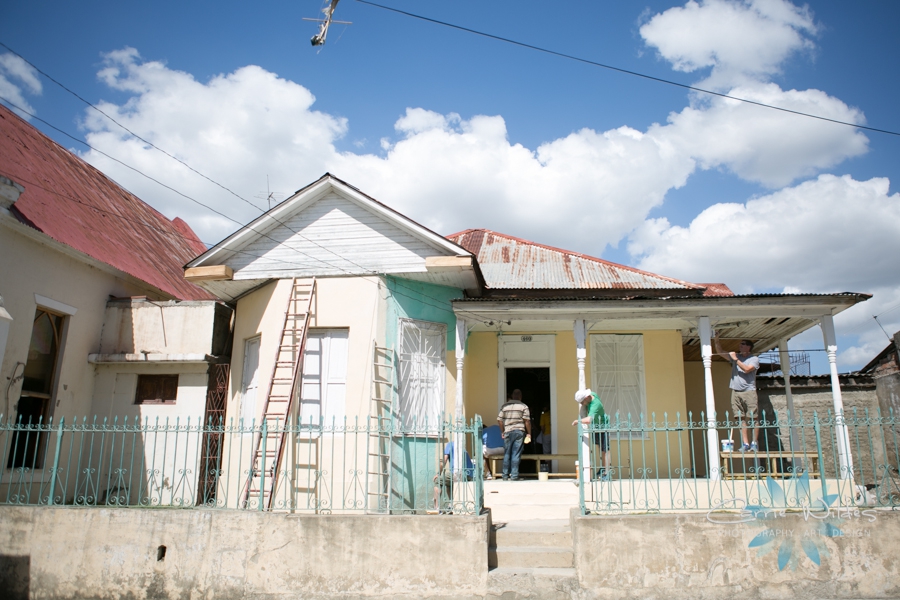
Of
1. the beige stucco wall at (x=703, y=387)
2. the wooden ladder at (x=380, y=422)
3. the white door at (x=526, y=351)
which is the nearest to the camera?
the wooden ladder at (x=380, y=422)

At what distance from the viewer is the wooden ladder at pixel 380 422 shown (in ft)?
32.9

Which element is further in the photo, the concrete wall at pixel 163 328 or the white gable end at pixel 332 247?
the concrete wall at pixel 163 328

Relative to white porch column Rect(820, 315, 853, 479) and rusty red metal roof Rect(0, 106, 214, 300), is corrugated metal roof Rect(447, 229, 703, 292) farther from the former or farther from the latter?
rusty red metal roof Rect(0, 106, 214, 300)

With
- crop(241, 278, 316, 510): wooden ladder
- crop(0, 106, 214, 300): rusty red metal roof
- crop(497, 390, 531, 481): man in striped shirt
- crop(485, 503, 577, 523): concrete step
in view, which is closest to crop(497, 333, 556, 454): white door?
crop(497, 390, 531, 481): man in striped shirt

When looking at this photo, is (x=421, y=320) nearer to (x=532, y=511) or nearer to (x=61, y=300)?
(x=532, y=511)

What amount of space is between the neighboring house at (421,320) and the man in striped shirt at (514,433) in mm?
746

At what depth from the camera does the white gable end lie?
11.1 meters

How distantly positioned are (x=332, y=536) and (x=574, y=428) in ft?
21.4

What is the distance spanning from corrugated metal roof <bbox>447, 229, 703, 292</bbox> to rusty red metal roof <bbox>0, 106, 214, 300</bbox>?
6434 millimetres

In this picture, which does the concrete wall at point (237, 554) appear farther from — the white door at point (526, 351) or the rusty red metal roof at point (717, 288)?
the rusty red metal roof at point (717, 288)

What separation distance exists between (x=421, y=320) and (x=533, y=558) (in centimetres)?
469

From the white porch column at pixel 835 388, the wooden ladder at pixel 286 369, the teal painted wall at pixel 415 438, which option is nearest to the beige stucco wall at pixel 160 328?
the wooden ladder at pixel 286 369

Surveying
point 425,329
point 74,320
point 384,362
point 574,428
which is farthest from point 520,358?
A: point 74,320

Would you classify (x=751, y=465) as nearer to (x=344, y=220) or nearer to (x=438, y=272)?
(x=438, y=272)
